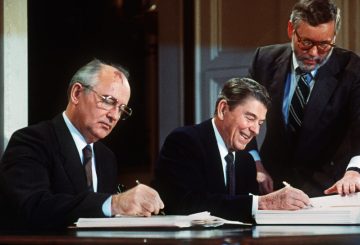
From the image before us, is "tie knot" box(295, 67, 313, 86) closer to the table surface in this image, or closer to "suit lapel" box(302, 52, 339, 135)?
"suit lapel" box(302, 52, 339, 135)

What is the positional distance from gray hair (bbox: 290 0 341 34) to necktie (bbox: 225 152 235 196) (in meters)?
0.58

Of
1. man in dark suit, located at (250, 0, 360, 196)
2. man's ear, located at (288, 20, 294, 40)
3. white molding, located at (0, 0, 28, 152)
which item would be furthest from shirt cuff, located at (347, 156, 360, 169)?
white molding, located at (0, 0, 28, 152)

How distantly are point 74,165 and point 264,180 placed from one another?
815mm

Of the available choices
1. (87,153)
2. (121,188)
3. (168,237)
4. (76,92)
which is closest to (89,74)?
(76,92)

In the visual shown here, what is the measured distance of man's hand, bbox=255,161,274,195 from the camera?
2.91 meters

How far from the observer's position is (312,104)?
2826 millimetres

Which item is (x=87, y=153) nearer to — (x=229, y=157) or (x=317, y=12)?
(x=229, y=157)

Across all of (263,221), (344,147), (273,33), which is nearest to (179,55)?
(273,33)

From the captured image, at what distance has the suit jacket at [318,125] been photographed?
2.80m

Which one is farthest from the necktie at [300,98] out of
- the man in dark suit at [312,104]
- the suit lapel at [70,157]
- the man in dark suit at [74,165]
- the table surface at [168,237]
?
the table surface at [168,237]

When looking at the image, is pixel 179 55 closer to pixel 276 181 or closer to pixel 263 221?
pixel 276 181

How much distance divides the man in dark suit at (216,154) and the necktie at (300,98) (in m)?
0.11

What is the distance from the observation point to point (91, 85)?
2.66 m

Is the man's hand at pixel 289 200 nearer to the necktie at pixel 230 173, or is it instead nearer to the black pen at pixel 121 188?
the necktie at pixel 230 173
